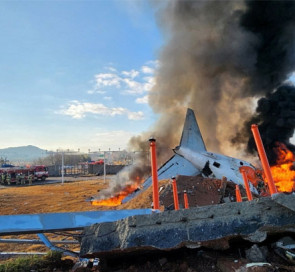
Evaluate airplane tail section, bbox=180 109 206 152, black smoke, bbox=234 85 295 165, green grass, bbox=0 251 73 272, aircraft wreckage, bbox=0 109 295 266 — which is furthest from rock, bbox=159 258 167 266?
black smoke, bbox=234 85 295 165

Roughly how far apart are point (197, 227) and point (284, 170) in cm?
2118

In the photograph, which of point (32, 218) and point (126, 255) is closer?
point (126, 255)

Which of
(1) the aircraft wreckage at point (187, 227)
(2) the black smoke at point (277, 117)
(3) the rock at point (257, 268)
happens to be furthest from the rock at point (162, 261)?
(2) the black smoke at point (277, 117)

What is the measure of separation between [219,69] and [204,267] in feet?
79.4

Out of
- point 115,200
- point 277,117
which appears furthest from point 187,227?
point 277,117

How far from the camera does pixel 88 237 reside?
3.35 m

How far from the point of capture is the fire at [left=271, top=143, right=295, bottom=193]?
18500 millimetres

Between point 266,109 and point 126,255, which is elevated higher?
point 266,109

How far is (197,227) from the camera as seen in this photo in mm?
2957

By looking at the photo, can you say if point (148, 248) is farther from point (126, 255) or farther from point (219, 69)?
point (219, 69)

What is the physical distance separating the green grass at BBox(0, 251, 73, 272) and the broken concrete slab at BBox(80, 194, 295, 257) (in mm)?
1173

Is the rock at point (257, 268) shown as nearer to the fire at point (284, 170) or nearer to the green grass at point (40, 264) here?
the green grass at point (40, 264)

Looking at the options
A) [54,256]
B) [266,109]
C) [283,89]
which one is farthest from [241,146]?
[54,256]

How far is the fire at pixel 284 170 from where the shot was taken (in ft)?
60.7
